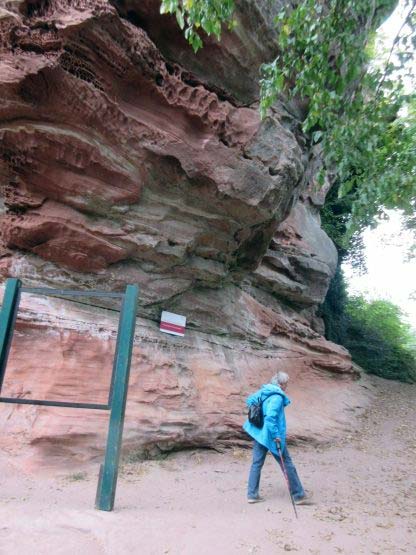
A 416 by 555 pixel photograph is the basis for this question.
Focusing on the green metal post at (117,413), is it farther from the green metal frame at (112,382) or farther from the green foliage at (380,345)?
the green foliage at (380,345)

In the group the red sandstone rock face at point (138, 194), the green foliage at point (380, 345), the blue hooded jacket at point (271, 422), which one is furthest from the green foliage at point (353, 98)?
the green foliage at point (380, 345)

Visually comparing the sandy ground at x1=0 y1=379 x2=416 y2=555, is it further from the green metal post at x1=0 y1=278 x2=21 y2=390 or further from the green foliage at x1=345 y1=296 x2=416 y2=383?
the green foliage at x1=345 y1=296 x2=416 y2=383

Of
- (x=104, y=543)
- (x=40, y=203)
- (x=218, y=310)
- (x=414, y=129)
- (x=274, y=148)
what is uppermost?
(x=274, y=148)

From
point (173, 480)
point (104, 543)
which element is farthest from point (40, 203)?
point (104, 543)

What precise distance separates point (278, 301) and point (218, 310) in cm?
297

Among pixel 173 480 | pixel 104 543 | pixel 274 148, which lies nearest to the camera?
pixel 104 543

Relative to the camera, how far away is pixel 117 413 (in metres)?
3.86

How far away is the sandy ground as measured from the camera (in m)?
3.29

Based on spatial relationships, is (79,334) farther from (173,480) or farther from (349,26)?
(349,26)

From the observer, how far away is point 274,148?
7.22m

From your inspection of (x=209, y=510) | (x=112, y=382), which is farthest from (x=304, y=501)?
(x=112, y=382)

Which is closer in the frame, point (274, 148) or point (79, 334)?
point (79, 334)

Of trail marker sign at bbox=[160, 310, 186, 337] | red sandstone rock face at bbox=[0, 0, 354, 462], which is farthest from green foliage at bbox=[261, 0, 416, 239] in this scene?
trail marker sign at bbox=[160, 310, 186, 337]

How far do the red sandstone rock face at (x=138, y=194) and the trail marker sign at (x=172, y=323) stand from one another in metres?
0.16
